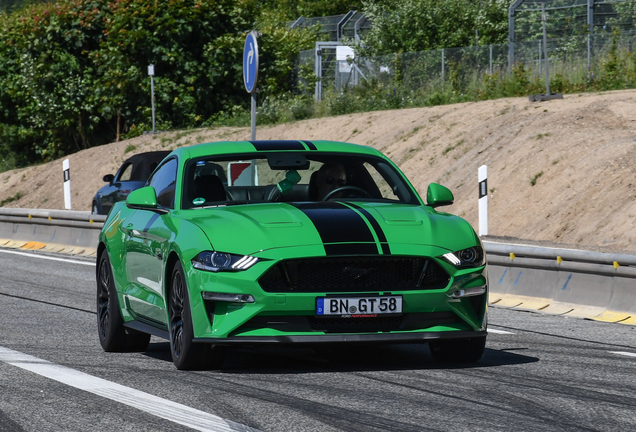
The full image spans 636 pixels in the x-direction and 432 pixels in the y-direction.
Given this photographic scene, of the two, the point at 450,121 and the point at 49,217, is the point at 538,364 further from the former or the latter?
the point at 450,121

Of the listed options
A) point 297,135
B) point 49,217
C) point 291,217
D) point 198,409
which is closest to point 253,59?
point 49,217

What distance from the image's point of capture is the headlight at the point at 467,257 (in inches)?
286

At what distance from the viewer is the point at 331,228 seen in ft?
23.6

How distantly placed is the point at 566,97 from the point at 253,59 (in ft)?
35.4

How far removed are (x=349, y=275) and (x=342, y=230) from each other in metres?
0.28

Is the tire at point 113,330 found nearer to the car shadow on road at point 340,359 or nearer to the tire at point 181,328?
the car shadow on road at point 340,359

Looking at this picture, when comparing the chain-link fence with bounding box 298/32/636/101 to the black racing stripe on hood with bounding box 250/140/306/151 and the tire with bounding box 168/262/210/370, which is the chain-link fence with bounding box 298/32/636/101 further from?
the tire with bounding box 168/262/210/370

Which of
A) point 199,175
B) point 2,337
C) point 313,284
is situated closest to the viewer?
point 313,284

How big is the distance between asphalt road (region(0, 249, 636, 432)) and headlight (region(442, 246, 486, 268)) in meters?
0.66

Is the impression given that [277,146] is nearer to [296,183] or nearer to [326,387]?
[296,183]

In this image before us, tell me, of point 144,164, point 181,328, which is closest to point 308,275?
point 181,328

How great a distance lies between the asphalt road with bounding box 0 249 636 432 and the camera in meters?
5.75

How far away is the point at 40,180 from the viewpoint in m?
37.6

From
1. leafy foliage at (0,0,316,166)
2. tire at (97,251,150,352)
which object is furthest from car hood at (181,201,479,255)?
Answer: leafy foliage at (0,0,316,166)
